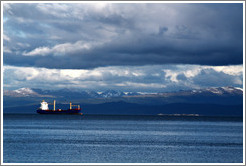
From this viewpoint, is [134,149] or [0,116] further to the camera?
[134,149]

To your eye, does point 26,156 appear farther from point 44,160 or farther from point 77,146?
point 77,146

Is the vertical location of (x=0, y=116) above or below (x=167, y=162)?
above

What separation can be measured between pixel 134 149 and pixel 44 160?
53.6 ft

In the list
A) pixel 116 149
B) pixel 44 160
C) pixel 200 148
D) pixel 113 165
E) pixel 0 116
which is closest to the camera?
pixel 0 116

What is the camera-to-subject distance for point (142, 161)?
52.8 m

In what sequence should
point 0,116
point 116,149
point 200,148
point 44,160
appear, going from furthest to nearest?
point 200,148 → point 116,149 → point 44,160 → point 0,116

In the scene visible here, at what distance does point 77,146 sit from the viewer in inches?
2653

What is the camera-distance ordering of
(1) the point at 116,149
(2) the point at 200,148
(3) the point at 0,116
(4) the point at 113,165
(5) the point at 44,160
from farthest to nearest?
1. (2) the point at 200,148
2. (1) the point at 116,149
3. (5) the point at 44,160
4. (4) the point at 113,165
5. (3) the point at 0,116

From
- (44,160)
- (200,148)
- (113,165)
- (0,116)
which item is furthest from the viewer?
(200,148)

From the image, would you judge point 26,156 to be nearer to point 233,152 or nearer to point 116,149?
point 116,149

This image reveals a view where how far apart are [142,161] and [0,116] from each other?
19.1 meters

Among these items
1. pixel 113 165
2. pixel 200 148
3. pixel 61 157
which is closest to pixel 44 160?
pixel 61 157

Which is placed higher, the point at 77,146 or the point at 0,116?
the point at 0,116

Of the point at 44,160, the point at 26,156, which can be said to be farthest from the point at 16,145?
the point at 44,160
